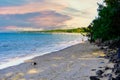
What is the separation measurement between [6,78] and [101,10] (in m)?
23.0

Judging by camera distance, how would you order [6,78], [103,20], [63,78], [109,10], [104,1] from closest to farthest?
[63,78]
[6,78]
[109,10]
[103,20]
[104,1]

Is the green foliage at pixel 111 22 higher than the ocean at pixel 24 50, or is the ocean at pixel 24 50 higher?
the green foliage at pixel 111 22

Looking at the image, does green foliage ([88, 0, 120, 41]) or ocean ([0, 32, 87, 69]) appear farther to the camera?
green foliage ([88, 0, 120, 41])

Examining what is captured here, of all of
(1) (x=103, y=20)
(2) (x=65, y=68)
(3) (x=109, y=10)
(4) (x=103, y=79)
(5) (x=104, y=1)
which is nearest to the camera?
(4) (x=103, y=79)

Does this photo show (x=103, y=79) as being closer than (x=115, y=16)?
Yes

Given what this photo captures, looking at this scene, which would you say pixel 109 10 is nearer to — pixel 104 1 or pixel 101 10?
pixel 101 10

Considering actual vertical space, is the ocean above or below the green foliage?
below

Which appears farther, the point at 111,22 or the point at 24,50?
the point at 24,50

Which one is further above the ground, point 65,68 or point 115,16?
point 115,16

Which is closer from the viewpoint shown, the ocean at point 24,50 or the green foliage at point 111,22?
the ocean at point 24,50

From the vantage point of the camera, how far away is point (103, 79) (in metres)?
13.1

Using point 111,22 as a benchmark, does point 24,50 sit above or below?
below

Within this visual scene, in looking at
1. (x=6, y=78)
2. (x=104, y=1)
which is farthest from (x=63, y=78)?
(x=104, y=1)

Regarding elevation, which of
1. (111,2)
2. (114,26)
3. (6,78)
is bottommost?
(6,78)
